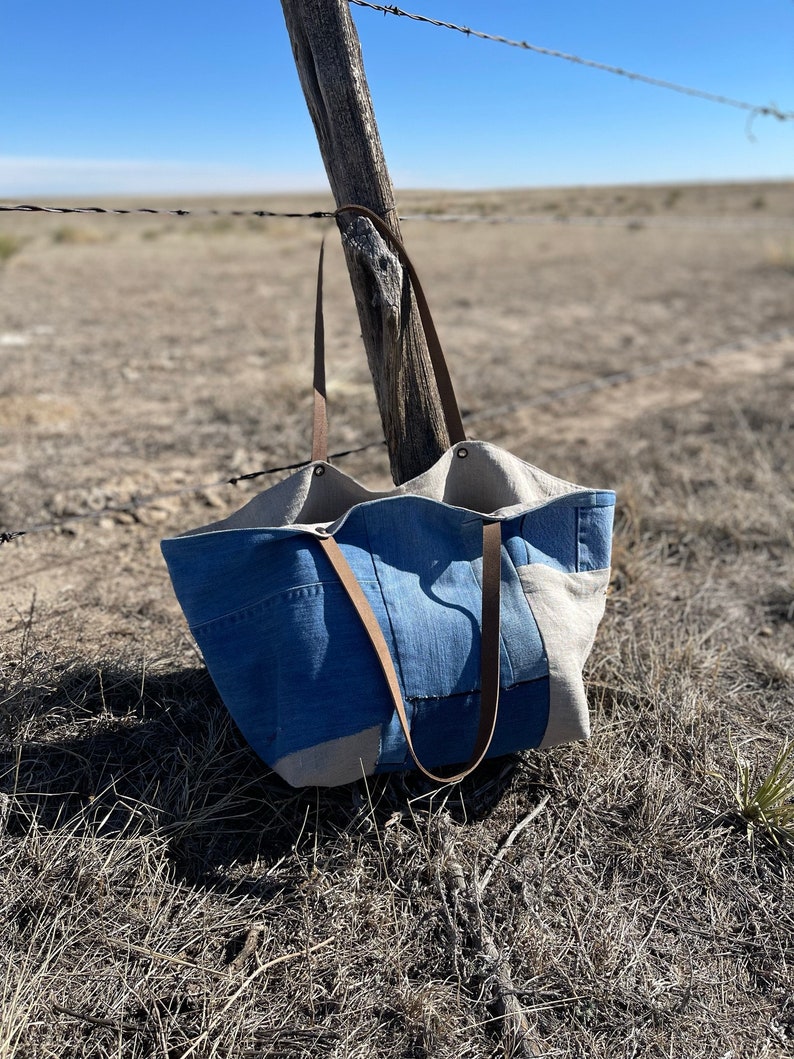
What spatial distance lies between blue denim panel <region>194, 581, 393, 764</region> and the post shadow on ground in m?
0.25

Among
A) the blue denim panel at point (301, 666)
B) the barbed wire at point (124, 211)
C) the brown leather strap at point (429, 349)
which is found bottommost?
the blue denim panel at point (301, 666)

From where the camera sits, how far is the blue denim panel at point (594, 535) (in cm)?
185

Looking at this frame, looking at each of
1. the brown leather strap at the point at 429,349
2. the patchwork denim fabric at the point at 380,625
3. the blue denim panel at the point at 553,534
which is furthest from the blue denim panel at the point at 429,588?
the brown leather strap at the point at 429,349

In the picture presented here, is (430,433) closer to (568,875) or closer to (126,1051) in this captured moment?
(568,875)

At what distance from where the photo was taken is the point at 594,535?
1859mm

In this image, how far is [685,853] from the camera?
181 cm

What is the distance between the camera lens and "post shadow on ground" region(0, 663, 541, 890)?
5.68ft

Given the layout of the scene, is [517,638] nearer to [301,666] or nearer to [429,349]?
[301,666]

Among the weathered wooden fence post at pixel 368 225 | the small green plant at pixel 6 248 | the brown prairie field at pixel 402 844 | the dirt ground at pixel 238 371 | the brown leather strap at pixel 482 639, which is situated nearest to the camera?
the brown prairie field at pixel 402 844

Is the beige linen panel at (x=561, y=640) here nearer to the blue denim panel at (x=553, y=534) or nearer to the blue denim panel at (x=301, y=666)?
the blue denim panel at (x=553, y=534)

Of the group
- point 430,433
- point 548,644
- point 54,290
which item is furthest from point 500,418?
point 54,290

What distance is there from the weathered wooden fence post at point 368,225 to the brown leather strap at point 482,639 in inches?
22.2

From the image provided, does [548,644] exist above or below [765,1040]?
above

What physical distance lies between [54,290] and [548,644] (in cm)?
1284
